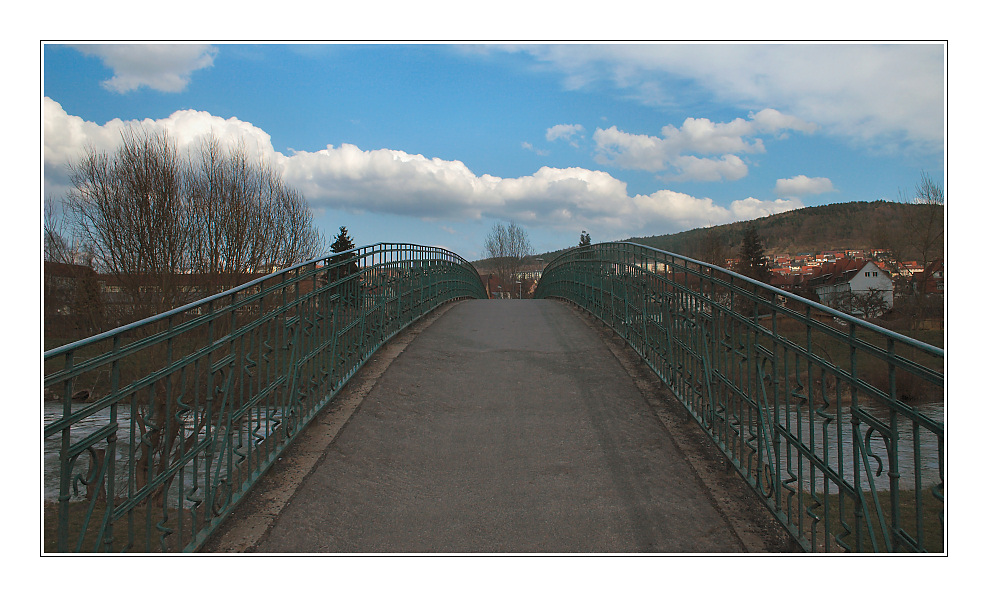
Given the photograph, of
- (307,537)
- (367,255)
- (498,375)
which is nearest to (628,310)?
(498,375)

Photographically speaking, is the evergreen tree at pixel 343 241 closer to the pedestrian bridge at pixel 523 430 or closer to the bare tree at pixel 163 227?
the bare tree at pixel 163 227

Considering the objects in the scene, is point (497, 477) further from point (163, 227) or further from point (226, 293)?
point (163, 227)

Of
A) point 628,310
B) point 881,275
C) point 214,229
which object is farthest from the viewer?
point 881,275

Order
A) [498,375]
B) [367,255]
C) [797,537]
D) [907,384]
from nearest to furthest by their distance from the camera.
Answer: [907,384]
[797,537]
[498,375]
[367,255]

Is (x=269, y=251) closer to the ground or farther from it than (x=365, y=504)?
farther from it

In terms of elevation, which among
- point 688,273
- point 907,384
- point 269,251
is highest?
point 269,251

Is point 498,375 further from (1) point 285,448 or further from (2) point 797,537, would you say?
(2) point 797,537

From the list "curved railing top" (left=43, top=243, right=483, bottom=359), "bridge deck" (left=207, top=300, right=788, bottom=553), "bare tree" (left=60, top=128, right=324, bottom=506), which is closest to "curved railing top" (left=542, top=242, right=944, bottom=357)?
"bridge deck" (left=207, top=300, right=788, bottom=553)

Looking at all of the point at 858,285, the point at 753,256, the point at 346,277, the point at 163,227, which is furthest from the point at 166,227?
the point at 753,256
